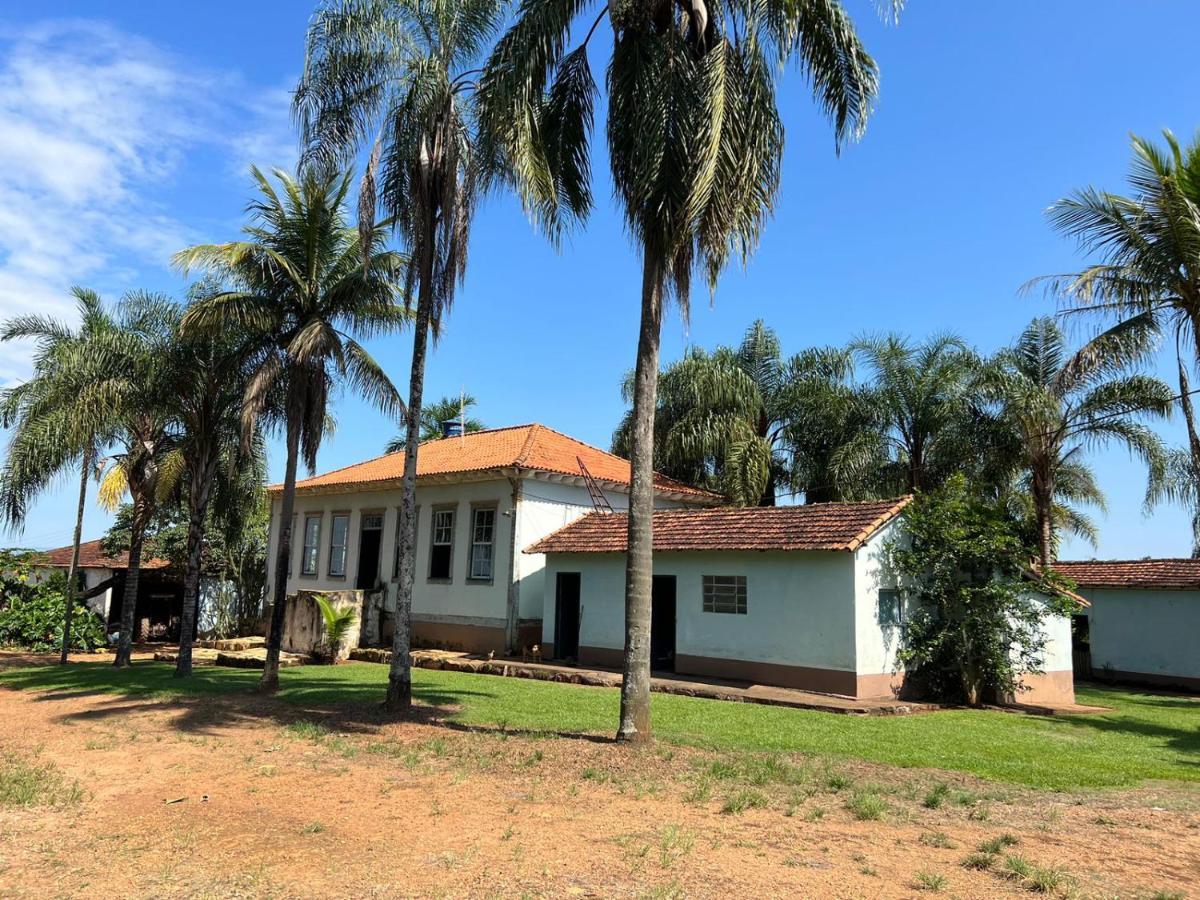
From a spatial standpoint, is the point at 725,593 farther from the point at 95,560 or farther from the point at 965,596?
the point at 95,560

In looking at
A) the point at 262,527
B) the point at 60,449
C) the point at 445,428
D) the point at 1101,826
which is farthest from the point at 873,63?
the point at 262,527

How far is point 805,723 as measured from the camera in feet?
41.8

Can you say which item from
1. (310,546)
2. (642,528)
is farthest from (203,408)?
(310,546)

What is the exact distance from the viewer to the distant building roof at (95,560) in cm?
3186

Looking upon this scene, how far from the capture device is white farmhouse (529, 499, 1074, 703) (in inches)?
625

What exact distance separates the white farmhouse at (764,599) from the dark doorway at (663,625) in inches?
1.8

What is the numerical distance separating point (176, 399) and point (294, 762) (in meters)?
9.81

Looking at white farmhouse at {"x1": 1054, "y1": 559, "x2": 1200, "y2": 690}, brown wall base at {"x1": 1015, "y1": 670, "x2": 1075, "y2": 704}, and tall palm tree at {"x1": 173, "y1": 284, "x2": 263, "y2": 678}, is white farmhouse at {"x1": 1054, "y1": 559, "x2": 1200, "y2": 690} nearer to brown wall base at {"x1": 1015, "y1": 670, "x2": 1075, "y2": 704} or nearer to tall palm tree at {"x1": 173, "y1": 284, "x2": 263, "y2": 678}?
brown wall base at {"x1": 1015, "y1": 670, "x2": 1075, "y2": 704}

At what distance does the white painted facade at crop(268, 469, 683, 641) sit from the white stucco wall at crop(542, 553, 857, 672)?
2.16 m

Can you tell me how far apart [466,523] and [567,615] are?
12.9 feet

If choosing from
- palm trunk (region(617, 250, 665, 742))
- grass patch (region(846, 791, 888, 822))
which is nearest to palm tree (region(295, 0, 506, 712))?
palm trunk (region(617, 250, 665, 742))

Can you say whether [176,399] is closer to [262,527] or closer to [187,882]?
[187,882]

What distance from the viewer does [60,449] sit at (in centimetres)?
1708

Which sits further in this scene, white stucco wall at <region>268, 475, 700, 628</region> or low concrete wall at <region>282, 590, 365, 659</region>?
white stucco wall at <region>268, 475, 700, 628</region>
